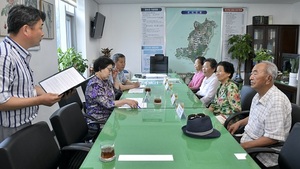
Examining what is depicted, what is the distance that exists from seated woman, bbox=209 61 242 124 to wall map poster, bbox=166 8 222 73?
428 cm

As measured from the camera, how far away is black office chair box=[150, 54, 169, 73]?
667cm

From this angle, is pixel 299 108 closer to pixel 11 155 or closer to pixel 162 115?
pixel 162 115

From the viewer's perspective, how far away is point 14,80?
155cm

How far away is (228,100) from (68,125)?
1728 millimetres

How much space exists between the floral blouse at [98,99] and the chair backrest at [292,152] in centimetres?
153

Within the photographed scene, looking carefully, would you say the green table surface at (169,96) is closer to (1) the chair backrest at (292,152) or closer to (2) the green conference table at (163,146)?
(2) the green conference table at (163,146)

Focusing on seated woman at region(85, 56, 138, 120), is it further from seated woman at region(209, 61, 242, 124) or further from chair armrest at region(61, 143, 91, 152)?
seated woman at region(209, 61, 242, 124)

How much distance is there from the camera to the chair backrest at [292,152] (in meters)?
1.45

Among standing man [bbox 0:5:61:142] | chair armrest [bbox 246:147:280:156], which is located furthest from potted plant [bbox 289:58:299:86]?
standing man [bbox 0:5:61:142]

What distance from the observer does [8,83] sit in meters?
1.50

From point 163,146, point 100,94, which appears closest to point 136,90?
point 100,94

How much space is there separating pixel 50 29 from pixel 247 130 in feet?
9.38

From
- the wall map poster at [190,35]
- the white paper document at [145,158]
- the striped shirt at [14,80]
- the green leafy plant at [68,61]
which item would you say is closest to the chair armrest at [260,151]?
the white paper document at [145,158]

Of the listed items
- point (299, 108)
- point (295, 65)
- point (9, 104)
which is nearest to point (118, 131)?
point (9, 104)
